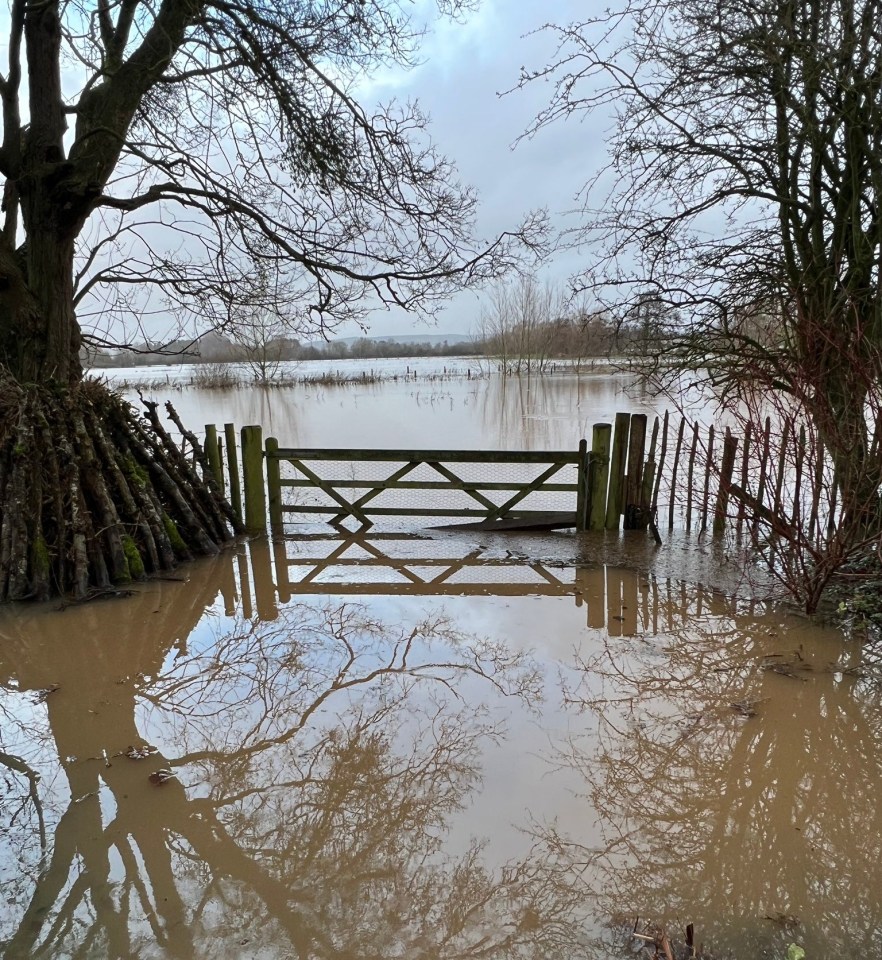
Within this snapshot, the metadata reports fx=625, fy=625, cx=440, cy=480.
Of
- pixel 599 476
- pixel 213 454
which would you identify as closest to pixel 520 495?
pixel 599 476

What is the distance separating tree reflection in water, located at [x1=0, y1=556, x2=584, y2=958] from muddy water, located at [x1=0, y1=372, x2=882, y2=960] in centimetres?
1

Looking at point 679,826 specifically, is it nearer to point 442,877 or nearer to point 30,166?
point 442,877

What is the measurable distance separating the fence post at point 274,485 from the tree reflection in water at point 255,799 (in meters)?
3.35

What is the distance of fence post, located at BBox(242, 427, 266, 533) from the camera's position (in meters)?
8.33

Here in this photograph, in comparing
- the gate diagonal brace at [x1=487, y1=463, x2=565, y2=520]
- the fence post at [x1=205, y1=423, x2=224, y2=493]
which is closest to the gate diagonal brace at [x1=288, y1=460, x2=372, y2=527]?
the fence post at [x1=205, y1=423, x2=224, y2=493]

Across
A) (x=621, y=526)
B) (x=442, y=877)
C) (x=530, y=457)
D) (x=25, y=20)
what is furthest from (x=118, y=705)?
(x=25, y=20)

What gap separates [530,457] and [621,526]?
157cm

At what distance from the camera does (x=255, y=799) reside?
321 cm

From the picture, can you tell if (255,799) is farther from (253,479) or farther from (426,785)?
(253,479)

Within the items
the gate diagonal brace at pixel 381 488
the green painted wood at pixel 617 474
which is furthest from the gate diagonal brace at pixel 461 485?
the green painted wood at pixel 617 474

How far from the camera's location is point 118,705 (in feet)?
13.6

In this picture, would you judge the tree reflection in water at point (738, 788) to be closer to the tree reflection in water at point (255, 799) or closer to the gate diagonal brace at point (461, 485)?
the tree reflection in water at point (255, 799)

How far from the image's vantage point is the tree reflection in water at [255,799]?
2471 mm

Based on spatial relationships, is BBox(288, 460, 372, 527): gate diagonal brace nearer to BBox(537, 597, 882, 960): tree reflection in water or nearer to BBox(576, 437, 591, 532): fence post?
BBox(576, 437, 591, 532): fence post
